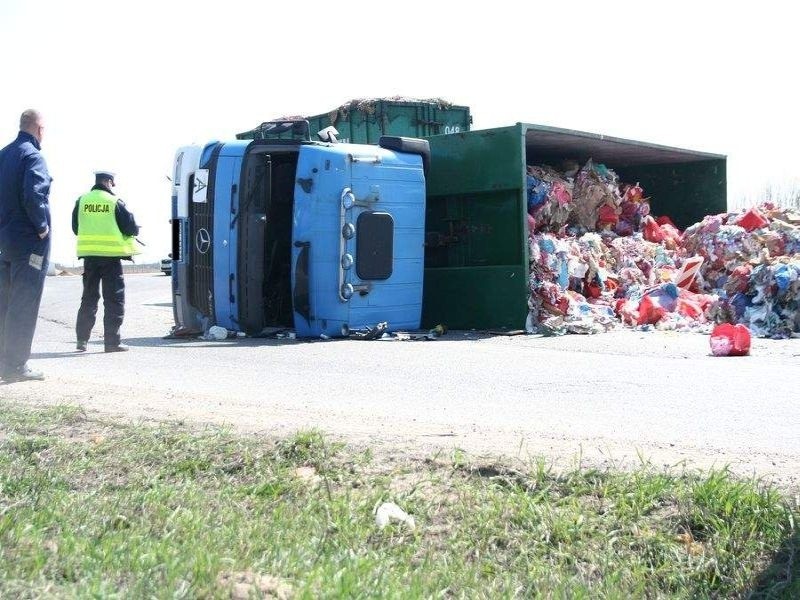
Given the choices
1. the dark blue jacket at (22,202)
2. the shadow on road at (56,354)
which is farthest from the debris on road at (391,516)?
the shadow on road at (56,354)

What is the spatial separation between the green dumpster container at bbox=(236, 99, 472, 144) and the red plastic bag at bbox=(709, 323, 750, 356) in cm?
651

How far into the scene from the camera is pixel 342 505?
370 centimetres

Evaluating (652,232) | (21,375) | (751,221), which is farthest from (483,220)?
(21,375)

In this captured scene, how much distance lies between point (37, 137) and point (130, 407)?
295 centimetres

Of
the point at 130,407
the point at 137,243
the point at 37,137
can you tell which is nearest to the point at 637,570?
the point at 130,407

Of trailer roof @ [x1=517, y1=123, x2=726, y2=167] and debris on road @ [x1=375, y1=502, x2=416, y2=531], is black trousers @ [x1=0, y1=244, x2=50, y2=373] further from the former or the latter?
trailer roof @ [x1=517, y1=123, x2=726, y2=167]

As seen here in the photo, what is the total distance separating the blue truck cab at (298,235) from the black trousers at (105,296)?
1429 mm

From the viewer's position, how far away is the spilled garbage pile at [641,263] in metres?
11.3

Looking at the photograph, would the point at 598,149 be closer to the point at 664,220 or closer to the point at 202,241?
the point at 664,220

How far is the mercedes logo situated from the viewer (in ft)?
36.0

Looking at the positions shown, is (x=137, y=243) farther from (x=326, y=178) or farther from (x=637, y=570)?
(x=637, y=570)

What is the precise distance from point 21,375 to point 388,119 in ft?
25.9

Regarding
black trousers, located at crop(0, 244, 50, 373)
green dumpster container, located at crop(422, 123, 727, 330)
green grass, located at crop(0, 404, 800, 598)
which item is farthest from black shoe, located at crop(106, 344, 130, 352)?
green grass, located at crop(0, 404, 800, 598)

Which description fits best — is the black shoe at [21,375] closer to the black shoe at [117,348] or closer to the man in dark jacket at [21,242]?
the man in dark jacket at [21,242]
